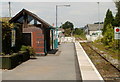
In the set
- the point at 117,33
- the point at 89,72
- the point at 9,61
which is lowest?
the point at 89,72

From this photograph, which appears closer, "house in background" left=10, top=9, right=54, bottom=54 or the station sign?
the station sign

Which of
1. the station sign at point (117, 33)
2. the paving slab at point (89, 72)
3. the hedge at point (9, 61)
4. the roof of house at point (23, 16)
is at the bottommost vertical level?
the paving slab at point (89, 72)

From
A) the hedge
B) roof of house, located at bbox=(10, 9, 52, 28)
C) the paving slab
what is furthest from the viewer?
roof of house, located at bbox=(10, 9, 52, 28)

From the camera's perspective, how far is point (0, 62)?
1197cm

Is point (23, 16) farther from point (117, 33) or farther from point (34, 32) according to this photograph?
point (117, 33)

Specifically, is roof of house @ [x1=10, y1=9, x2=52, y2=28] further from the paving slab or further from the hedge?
the paving slab

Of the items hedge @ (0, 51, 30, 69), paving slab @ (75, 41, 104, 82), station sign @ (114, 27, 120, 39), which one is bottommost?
paving slab @ (75, 41, 104, 82)

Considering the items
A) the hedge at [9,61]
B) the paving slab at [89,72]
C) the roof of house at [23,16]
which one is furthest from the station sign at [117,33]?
the roof of house at [23,16]

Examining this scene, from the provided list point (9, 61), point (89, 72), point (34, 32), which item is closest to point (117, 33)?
point (89, 72)

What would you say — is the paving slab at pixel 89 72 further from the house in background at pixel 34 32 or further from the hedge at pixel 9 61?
Answer: the house in background at pixel 34 32

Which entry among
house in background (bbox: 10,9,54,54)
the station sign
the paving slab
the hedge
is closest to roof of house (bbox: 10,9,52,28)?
house in background (bbox: 10,9,54,54)

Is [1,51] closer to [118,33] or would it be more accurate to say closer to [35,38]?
[35,38]

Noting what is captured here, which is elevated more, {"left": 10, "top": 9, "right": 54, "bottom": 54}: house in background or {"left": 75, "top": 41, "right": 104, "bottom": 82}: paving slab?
{"left": 10, "top": 9, "right": 54, "bottom": 54}: house in background

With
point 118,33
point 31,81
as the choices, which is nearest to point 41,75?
point 31,81
